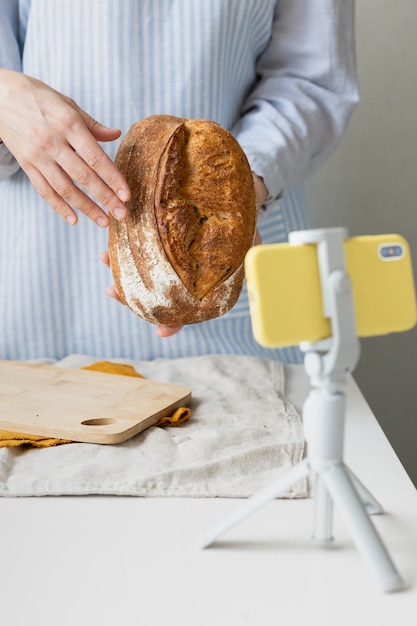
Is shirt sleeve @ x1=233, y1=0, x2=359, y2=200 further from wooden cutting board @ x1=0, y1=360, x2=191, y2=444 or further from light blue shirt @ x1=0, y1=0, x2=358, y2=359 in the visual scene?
wooden cutting board @ x1=0, y1=360, x2=191, y2=444

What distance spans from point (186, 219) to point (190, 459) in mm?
301

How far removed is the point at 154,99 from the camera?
1426mm

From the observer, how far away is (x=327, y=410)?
0.73 metres

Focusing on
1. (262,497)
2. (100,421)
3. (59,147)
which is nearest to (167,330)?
(100,421)

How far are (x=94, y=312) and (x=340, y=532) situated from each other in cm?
77

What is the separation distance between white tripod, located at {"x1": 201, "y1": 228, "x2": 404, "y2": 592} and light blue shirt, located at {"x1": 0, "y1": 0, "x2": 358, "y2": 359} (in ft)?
2.11

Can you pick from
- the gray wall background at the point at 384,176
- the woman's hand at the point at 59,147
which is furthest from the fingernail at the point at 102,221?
the gray wall background at the point at 384,176

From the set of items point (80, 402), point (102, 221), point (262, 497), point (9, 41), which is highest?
point (9, 41)

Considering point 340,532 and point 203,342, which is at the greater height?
point 340,532

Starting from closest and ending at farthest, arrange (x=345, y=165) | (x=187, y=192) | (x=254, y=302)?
1. (x=254, y=302)
2. (x=187, y=192)
3. (x=345, y=165)

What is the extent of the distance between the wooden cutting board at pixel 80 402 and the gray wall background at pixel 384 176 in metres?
1.09

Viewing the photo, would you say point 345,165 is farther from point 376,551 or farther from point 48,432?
point 376,551

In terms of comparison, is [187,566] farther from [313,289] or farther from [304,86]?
[304,86]

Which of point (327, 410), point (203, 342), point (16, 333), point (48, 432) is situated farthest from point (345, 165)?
point (327, 410)
